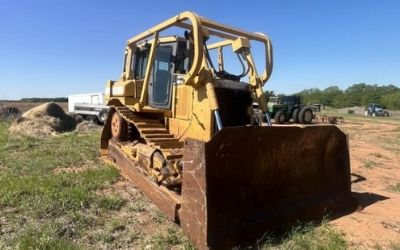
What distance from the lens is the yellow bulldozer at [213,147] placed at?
165 inches

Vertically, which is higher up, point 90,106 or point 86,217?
point 90,106

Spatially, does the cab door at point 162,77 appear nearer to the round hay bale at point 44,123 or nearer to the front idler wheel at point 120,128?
the front idler wheel at point 120,128

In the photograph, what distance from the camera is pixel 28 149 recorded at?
10008 mm

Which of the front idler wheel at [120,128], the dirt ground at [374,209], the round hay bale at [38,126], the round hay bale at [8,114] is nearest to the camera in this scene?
the dirt ground at [374,209]

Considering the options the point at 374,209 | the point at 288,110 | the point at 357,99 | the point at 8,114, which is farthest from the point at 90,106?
the point at 357,99

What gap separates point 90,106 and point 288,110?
12.9 metres

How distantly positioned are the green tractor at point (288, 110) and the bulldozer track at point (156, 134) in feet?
58.6

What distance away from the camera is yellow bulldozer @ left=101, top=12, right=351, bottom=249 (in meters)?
4.20

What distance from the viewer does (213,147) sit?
13.6 ft

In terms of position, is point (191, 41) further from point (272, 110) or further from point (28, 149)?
point (272, 110)

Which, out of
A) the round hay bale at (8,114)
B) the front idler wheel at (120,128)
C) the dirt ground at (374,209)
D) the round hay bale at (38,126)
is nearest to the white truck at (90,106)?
the round hay bale at (8,114)

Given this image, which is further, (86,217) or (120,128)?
(120,128)

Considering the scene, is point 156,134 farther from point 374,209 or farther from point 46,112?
point 46,112

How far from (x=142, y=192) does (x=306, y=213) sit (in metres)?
2.44
